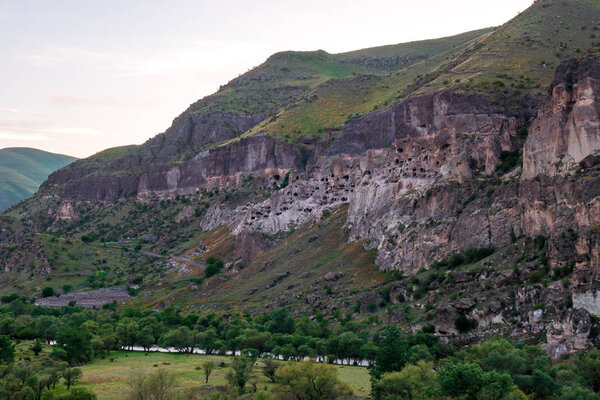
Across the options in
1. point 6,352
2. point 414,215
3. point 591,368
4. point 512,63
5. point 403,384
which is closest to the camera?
point 591,368

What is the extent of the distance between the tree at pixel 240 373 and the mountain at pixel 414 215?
814 inches

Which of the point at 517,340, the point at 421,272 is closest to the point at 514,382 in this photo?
the point at 517,340

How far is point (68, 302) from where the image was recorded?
13388 centimetres

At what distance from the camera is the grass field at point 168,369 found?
6512 centimetres

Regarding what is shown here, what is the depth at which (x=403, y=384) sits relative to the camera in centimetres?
5391

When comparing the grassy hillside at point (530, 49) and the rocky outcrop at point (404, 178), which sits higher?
the grassy hillside at point (530, 49)

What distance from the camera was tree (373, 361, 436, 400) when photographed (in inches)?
2105

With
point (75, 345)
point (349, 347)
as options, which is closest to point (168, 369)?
point (75, 345)

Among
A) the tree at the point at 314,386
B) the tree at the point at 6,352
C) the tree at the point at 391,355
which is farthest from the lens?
the tree at the point at 6,352

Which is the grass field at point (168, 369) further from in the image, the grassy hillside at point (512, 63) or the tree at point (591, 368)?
the grassy hillside at point (512, 63)

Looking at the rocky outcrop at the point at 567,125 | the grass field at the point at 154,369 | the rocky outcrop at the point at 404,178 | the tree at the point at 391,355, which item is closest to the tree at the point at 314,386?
the grass field at the point at 154,369

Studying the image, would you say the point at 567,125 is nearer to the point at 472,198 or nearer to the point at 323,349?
the point at 472,198

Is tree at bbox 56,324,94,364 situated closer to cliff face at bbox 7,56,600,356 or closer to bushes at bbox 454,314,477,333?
Answer: cliff face at bbox 7,56,600,356

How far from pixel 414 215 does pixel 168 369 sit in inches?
1787
